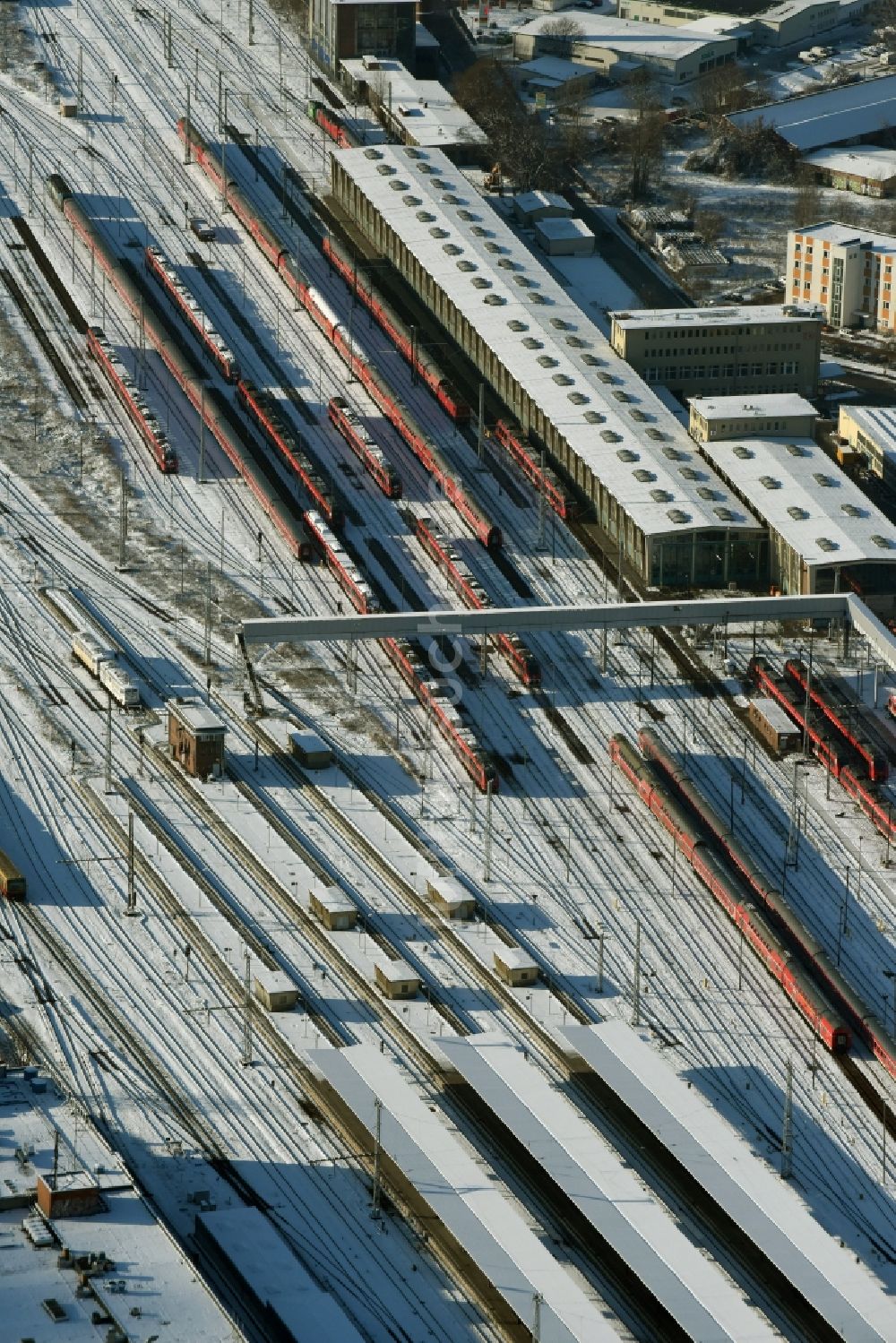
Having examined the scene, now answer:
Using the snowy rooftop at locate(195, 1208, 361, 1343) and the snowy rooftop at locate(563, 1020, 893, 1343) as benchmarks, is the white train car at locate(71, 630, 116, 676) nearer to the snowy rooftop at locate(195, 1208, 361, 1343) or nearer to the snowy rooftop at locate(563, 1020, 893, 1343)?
the snowy rooftop at locate(563, 1020, 893, 1343)

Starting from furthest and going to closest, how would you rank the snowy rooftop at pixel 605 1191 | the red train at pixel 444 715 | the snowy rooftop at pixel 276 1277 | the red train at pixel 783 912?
the red train at pixel 444 715 < the red train at pixel 783 912 < the snowy rooftop at pixel 605 1191 < the snowy rooftop at pixel 276 1277

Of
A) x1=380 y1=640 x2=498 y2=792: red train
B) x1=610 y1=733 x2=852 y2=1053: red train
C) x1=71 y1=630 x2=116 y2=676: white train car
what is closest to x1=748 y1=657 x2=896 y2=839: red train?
x1=610 y1=733 x2=852 y2=1053: red train

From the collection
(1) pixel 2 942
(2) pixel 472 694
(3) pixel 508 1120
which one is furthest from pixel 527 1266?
(2) pixel 472 694

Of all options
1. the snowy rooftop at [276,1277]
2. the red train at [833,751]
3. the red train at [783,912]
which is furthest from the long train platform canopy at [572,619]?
the snowy rooftop at [276,1277]

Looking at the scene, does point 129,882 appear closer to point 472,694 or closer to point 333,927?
point 333,927

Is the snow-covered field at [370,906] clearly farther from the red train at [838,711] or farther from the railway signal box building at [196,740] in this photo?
the red train at [838,711]

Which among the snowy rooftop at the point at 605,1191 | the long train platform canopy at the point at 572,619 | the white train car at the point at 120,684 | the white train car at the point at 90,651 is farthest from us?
the white train car at the point at 90,651
